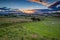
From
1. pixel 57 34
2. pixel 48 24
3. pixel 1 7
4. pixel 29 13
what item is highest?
pixel 1 7

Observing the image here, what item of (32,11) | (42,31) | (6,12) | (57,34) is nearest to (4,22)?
(6,12)

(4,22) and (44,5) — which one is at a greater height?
(44,5)

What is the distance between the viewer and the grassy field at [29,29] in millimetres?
2080

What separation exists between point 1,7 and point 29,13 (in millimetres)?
509

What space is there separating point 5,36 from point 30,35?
417 mm

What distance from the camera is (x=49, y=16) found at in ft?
7.38

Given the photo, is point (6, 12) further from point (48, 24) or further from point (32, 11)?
point (48, 24)

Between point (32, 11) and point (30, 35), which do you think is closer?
point (30, 35)

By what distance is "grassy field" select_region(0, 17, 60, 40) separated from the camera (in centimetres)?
208

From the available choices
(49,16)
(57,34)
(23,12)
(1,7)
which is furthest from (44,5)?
(1,7)

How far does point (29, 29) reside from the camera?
2125 millimetres

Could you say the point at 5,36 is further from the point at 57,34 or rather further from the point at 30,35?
the point at 57,34

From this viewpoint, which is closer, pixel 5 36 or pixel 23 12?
pixel 5 36

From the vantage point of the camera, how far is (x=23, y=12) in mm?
2236
